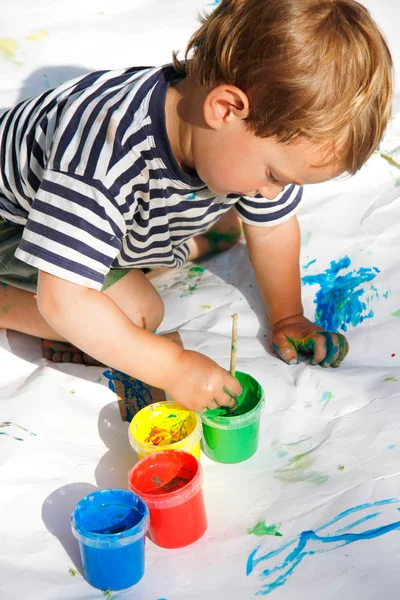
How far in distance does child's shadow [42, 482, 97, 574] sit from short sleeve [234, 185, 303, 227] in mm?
631

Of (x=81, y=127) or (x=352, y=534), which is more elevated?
(x=81, y=127)

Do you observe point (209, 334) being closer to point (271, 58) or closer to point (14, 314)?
point (14, 314)

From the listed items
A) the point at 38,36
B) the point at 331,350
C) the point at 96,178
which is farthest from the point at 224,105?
the point at 38,36

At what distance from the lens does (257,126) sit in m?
1.06

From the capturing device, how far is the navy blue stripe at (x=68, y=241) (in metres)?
1.11

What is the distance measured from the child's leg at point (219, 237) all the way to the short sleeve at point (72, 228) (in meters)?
0.60

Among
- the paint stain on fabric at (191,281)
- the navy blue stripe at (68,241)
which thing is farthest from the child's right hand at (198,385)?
the paint stain on fabric at (191,281)

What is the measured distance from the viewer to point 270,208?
1.48 m

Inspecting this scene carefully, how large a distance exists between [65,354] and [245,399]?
0.41 meters

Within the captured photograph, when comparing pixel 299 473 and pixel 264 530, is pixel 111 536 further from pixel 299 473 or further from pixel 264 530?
pixel 299 473

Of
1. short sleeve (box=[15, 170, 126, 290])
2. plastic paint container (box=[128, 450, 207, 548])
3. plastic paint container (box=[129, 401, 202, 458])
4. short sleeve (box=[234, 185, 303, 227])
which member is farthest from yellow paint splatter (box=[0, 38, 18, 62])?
plastic paint container (box=[128, 450, 207, 548])

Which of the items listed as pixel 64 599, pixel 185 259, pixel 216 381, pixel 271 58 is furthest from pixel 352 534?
pixel 185 259

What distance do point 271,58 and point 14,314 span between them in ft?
2.59

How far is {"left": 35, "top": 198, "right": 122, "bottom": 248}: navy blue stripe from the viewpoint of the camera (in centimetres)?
111
